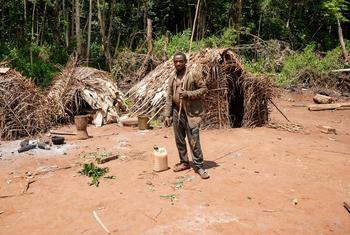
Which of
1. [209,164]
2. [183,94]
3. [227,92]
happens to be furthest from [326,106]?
[183,94]

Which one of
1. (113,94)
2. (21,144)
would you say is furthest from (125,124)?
(21,144)

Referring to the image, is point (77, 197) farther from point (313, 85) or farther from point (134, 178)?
point (313, 85)

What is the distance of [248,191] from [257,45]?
12.4 metres

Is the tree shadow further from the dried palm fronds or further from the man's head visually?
the dried palm fronds

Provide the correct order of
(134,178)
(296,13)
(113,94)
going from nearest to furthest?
(134,178)
(113,94)
(296,13)

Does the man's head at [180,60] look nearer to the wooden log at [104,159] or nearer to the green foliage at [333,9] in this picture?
the wooden log at [104,159]

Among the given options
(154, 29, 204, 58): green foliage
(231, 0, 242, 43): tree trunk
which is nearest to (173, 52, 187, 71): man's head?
(154, 29, 204, 58): green foliage

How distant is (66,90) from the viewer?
10.1 metres

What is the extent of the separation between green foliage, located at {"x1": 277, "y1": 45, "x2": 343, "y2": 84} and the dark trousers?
36.7 ft

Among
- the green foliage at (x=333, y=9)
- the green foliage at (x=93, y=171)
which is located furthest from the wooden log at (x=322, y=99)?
the green foliage at (x=93, y=171)

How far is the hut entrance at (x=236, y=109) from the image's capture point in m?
9.69

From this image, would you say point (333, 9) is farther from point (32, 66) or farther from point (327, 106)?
point (32, 66)

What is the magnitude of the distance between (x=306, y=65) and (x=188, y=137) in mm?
12280

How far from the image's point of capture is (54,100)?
32.5 feet
